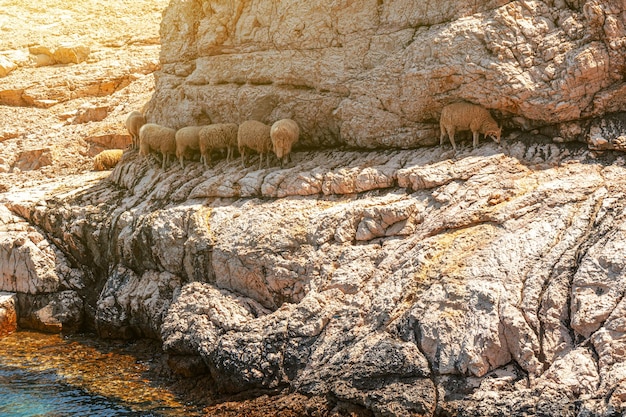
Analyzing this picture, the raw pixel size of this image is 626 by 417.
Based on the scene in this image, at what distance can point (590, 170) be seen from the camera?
1412 cm

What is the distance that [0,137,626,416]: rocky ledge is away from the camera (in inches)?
463

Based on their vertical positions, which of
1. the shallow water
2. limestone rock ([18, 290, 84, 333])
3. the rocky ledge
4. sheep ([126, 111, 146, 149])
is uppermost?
sheep ([126, 111, 146, 149])

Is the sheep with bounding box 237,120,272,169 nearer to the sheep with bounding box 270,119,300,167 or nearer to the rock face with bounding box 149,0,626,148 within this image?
the sheep with bounding box 270,119,300,167

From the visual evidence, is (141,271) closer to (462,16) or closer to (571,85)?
(462,16)

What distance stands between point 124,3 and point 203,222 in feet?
84.7

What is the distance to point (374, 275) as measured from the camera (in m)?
14.3

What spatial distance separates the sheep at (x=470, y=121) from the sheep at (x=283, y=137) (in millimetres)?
3995

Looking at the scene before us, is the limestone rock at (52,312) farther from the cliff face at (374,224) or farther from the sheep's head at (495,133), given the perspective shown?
the sheep's head at (495,133)

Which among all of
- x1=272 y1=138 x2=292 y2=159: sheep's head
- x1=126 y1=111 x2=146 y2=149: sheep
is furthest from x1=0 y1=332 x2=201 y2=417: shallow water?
x1=126 y1=111 x2=146 y2=149: sheep

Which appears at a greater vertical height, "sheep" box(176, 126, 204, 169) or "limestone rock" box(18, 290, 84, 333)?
"sheep" box(176, 126, 204, 169)

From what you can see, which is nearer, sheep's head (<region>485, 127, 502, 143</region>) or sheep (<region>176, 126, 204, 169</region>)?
sheep's head (<region>485, 127, 502, 143</region>)

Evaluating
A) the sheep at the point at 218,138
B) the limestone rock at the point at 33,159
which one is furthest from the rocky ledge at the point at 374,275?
the limestone rock at the point at 33,159

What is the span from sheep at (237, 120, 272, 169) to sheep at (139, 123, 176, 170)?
2683 mm

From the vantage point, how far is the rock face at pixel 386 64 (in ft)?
49.5
